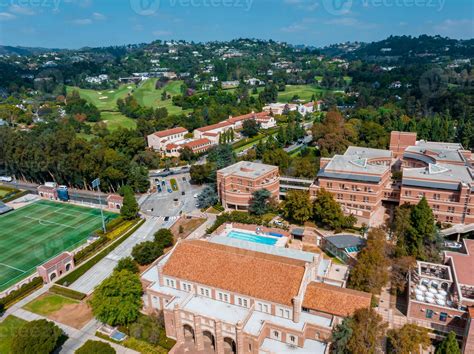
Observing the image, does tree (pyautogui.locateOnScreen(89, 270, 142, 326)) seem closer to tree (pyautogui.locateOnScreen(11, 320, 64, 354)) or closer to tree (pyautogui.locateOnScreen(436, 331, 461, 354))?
tree (pyautogui.locateOnScreen(11, 320, 64, 354))

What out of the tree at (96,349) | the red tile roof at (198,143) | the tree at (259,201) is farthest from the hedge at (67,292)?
the red tile roof at (198,143)

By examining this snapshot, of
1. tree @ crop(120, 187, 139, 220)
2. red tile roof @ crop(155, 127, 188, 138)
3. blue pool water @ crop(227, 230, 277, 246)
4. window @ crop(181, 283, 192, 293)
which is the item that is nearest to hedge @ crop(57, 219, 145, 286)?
tree @ crop(120, 187, 139, 220)

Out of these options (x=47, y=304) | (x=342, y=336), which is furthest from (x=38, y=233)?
(x=342, y=336)

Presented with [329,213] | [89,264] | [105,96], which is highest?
[105,96]

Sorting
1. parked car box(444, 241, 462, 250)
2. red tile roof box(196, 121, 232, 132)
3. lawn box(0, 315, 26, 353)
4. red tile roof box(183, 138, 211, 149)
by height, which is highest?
red tile roof box(196, 121, 232, 132)

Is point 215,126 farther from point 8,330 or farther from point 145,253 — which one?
point 8,330

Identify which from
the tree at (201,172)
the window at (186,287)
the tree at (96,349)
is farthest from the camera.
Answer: the tree at (201,172)

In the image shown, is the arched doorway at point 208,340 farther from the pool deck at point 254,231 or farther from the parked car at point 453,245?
the parked car at point 453,245
